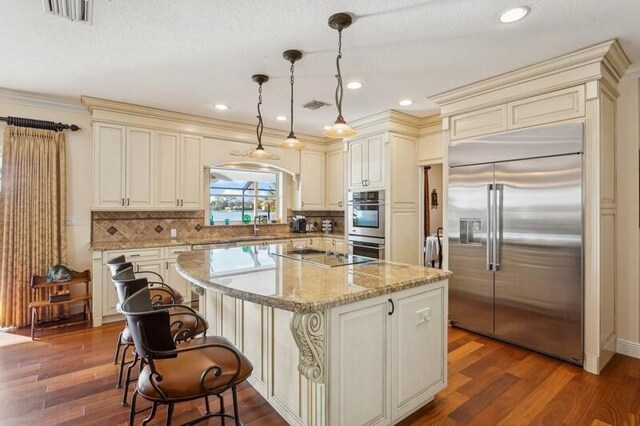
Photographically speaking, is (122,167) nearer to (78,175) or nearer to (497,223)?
(78,175)

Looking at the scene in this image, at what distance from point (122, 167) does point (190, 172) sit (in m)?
0.83

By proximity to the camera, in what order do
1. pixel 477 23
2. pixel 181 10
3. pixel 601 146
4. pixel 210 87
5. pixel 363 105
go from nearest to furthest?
1. pixel 181 10
2. pixel 477 23
3. pixel 601 146
4. pixel 210 87
5. pixel 363 105

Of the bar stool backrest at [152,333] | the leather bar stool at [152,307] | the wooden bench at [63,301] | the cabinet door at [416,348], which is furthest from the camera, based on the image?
the wooden bench at [63,301]

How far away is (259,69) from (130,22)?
3.57ft

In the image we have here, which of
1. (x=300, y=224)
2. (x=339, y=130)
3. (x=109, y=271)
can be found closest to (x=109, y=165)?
(x=109, y=271)

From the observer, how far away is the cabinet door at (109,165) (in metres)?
4.02

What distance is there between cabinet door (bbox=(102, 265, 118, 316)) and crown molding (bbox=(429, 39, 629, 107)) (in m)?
4.60

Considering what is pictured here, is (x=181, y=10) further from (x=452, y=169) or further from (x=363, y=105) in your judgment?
(x=452, y=169)

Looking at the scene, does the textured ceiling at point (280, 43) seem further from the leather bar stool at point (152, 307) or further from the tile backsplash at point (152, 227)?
the leather bar stool at point (152, 307)

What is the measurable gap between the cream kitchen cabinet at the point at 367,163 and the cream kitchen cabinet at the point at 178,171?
2.23 meters

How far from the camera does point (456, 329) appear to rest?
3.76 metres

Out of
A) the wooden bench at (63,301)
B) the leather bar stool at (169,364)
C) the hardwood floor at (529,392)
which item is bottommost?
the hardwood floor at (529,392)

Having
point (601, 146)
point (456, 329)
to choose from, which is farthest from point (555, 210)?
point (456, 329)

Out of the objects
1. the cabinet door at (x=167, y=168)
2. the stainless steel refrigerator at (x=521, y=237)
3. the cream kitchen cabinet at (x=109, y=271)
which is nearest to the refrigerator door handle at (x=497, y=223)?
the stainless steel refrigerator at (x=521, y=237)
